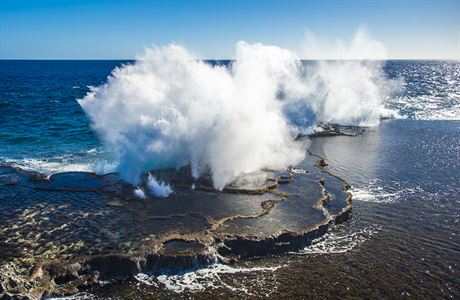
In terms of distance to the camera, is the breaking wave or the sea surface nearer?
the sea surface

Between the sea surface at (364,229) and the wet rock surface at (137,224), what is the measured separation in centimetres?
66

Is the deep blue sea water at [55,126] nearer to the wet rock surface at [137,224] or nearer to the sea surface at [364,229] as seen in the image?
the sea surface at [364,229]

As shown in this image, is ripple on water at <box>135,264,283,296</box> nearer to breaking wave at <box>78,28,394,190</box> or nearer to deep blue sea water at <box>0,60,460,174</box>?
breaking wave at <box>78,28,394,190</box>

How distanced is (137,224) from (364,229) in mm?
10088

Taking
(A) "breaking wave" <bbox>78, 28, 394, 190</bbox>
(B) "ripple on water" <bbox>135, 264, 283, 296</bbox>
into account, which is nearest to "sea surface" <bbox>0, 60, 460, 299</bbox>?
(B) "ripple on water" <bbox>135, 264, 283, 296</bbox>

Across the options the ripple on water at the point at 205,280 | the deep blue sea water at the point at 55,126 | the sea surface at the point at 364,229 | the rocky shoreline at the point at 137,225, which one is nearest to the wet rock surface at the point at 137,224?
the rocky shoreline at the point at 137,225

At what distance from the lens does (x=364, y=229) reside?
17250 millimetres

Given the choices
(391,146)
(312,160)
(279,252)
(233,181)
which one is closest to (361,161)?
(312,160)

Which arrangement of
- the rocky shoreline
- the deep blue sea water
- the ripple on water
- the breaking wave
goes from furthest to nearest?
the deep blue sea water
the breaking wave
the rocky shoreline
the ripple on water

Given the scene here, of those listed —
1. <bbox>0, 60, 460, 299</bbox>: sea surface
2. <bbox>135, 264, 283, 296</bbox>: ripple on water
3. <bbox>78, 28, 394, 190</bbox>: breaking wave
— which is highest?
<bbox>78, 28, 394, 190</bbox>: breaking wave

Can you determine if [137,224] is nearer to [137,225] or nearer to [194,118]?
[137,225]

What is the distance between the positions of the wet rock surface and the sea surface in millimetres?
659

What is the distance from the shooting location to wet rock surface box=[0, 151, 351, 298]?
44.3 ft

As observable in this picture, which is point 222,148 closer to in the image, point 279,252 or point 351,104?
point 279,252
